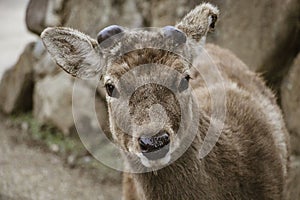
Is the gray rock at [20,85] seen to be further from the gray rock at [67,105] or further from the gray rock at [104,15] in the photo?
the gray rock at [104,15]

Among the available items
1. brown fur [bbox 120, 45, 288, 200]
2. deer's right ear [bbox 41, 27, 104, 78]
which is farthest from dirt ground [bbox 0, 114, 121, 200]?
deer's right ear [bbox 41, 27, 104, 78]

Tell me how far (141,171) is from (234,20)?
2.93 m

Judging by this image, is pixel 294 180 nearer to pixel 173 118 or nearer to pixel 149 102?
pixel 173 118

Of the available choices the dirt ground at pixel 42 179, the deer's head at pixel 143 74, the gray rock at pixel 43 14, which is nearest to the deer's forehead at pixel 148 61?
the deer's head at pixel 143 74

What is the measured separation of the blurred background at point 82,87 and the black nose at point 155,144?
94.6 inches

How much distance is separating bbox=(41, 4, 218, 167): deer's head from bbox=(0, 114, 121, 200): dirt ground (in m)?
3.02

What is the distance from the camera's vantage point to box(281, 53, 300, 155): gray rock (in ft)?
20.8

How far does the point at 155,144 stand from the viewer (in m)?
3.72

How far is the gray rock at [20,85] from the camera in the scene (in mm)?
8883

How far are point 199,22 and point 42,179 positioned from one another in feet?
12.2

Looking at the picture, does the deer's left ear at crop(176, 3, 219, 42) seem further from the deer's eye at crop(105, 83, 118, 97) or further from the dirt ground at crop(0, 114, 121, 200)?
the dirt ground at crop(0, 114, 121, 200)

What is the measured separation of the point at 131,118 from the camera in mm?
3941

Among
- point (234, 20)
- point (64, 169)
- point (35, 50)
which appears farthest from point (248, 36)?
point (35, 50)

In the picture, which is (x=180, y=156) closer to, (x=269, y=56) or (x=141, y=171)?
(x=141, y=171)
